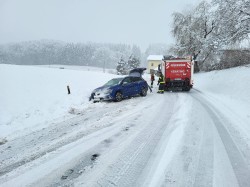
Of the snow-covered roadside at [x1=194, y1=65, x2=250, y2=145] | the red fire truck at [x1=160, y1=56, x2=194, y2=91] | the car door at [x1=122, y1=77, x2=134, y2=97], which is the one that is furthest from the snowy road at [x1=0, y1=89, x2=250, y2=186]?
the red fire truck at [x1=160, y1=56, x2=194, y2=91]

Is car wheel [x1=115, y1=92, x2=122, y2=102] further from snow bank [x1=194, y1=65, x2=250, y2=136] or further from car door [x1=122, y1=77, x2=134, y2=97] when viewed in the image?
snow bank [x1=194, y1=65, x2=250, y2=136]

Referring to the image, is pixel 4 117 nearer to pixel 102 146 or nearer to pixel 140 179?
pixel 102 146

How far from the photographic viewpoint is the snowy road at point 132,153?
5371mm

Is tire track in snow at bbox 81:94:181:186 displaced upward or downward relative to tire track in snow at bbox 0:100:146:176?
upward

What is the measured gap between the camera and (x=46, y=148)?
24.4 ft

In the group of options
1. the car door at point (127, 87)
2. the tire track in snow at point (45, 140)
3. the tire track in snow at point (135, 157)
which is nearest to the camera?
the tire track in snow at point (135, 157)

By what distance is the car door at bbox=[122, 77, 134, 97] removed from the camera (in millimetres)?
17625

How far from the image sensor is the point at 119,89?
1712 centimetres

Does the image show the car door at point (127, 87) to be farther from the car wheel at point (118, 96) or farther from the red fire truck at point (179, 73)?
the red fire truck at point (179, 73)

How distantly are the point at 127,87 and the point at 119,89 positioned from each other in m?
0.96

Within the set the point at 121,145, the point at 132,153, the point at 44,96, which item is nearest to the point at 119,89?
the point at 44,96

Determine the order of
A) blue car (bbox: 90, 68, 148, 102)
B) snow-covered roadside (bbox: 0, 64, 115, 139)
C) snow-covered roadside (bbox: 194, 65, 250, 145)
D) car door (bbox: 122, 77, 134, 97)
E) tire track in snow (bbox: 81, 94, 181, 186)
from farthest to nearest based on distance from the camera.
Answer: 1. car door (bbox: 122, 77, 134, 97)
2. blue car (bbox: 90, 68, 148, 102)
3. snow-covered roadside (bbox: 0, 64, 115, 139)
4. snow-covered roadside (bbox: 194, 65, 250, 145)
5. tire track in snow (bbox: 81, 94, 181, 186)

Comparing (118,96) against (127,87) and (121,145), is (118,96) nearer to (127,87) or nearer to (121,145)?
(127,87)

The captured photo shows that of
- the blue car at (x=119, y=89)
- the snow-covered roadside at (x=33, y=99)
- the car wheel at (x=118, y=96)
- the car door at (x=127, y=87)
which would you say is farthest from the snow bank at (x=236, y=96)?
the snow-covered roadside at (x=33, y=99)
